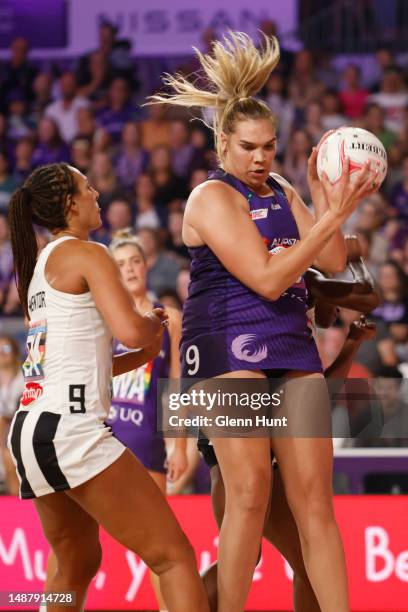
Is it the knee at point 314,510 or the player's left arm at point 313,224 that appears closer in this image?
the knee at point 314,510

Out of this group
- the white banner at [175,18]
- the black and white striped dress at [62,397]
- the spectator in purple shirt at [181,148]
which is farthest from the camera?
the white banner at [175,18]

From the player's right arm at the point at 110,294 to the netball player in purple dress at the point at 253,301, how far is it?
1.09 feet

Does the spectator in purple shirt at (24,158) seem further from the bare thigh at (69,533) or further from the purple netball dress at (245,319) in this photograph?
the bare thigh at (69,533)

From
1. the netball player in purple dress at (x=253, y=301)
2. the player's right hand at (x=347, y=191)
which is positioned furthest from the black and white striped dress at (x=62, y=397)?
the player's right hand at (x=347, y=191)

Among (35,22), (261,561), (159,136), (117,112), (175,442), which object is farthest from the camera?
(35,22)

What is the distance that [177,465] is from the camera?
5504mm

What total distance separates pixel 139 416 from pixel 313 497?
2077 millimetres

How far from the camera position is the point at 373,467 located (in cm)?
644

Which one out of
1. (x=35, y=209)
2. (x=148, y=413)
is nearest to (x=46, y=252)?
(x=35, y=209)

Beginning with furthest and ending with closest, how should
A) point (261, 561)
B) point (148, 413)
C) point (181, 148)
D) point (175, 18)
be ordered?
point (175, 18) → point (181, 148) → point (261, 561) → point (148, 413)

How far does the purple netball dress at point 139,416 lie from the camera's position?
5371 mm

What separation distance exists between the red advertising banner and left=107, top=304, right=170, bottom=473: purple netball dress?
0.53 m

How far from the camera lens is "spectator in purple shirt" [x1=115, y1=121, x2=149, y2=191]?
431 inches

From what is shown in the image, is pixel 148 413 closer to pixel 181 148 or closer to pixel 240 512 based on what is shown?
pixel 240 512
